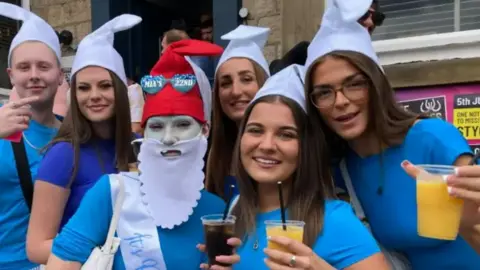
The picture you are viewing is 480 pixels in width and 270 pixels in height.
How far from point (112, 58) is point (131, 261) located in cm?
122

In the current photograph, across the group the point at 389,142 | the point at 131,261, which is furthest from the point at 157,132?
the point at 389,142

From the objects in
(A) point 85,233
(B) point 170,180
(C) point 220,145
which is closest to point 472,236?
(B) point 170,180

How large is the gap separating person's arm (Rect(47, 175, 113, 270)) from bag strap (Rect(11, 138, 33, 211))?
0.98 m

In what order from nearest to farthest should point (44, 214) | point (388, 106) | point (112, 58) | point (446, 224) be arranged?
1. point (446, 224)
2. point (388, 106)
3. point (44, 214)
4. point (112, 58)

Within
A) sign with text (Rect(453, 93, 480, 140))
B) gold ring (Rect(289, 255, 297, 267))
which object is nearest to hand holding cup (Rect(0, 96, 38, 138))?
gold ring (Rect(289, 255, 297, 267))

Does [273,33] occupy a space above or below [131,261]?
above

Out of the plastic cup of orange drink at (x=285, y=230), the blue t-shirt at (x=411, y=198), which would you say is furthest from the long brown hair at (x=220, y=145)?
the plastic cup of orange drink at (x=285, y=230)

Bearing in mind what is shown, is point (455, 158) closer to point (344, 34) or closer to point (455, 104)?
point (344, 34)

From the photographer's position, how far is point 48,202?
2584 millimetres

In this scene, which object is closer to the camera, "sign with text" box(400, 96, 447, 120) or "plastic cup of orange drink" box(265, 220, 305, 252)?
"plastic cup of orange drink" box(265, 220, 305, 252)

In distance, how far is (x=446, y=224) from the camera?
1797 mm

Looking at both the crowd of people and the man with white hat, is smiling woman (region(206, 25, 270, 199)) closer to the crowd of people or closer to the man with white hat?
the crowd of people

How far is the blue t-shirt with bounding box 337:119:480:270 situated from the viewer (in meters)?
2.09

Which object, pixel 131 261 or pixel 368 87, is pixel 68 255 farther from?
pixel 368 87
